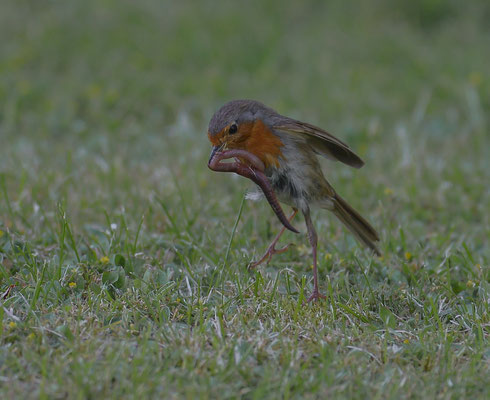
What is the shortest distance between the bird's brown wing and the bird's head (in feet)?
0.27

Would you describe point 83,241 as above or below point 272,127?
below

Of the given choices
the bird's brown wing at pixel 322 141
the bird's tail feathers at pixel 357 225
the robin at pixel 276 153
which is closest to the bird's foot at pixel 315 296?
the robin at pixel 276 153

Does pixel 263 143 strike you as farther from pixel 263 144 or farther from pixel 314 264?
pixel 314 264

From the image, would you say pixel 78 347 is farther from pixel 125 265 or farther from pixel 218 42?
pixel 218 42

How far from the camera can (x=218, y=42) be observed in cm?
827

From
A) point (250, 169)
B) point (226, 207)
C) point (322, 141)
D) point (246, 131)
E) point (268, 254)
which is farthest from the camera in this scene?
point (226, 207)

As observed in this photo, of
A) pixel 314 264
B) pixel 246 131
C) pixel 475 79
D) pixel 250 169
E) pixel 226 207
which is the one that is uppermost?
pixel 475 79

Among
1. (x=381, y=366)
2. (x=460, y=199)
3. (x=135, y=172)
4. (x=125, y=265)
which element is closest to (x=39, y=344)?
(x=125, y=265)

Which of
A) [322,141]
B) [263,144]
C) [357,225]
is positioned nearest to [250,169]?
[263,144]

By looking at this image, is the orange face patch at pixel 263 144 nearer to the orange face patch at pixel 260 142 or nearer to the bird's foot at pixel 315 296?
the orange face patch at pixel 260 142

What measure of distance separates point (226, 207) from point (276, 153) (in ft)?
3.83

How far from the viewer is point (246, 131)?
379 centimetres

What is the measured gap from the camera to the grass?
297 centimetres

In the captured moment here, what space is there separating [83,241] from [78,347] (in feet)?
4.26
